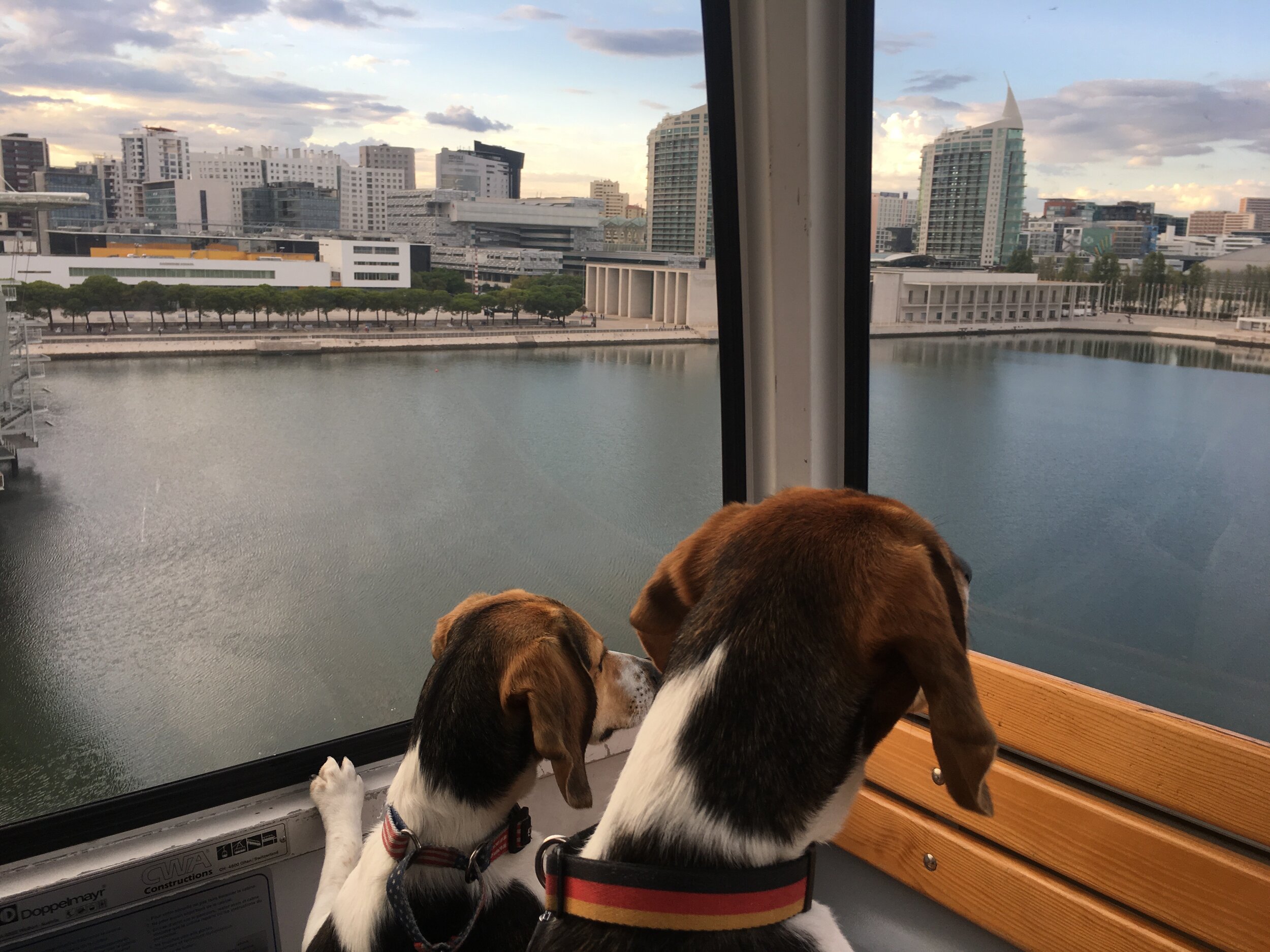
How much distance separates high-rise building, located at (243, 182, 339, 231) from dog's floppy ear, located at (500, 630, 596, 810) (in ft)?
5.30

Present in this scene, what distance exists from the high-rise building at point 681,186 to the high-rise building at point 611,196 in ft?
0.45

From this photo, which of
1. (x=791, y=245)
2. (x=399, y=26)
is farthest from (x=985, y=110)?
(x=399, y=26)

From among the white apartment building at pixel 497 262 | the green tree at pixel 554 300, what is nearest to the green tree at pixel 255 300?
the white apartment building at pixel 497 262

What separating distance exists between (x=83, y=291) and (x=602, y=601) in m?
1.68

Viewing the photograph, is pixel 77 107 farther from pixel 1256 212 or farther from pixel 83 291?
pixel 1256 212

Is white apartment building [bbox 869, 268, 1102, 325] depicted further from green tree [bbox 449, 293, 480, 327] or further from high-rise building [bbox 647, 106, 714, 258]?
green tree [bbox 449, 293, 480, 327]

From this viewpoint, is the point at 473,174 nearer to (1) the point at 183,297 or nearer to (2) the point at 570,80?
(2) the point at 570,80

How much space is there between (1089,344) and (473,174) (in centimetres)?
191

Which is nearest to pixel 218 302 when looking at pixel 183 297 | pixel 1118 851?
pixel 183 297

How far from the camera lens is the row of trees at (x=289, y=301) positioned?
2.29m

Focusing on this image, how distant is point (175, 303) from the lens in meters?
2.49

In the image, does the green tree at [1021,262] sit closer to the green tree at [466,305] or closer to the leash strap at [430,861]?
the green tree at [466,305]

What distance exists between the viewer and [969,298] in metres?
2.97

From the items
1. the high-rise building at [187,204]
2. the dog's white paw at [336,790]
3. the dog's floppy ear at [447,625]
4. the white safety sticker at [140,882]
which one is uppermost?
the high-rise building at [187,204]
